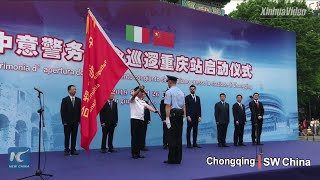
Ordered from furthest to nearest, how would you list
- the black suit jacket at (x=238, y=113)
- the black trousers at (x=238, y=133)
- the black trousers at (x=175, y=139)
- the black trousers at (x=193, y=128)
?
the black trousers at (x=238, y=133) < the black suit jacket at (x=238, y=113) < the black trousers at (x=193, y=128) < the black trousers at (x=175, y=139)

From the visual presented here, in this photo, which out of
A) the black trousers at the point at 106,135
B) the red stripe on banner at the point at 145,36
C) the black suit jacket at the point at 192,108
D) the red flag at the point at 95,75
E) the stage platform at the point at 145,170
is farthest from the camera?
the red stripe on banner at the point at 145,36

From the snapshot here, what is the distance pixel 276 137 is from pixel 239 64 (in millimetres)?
2522

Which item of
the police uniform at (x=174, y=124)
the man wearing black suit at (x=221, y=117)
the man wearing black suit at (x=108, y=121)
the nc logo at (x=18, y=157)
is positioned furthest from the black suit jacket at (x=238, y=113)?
the nc logo at (x=18, y=157)

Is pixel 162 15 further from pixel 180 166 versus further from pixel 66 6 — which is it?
pixel 180 166

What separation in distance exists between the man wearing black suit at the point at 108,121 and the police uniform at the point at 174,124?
195cm

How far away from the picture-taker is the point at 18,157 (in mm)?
4445

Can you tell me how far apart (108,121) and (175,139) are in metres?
2.05

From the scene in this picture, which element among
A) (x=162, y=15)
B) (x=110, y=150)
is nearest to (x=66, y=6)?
(x=162, y=15)

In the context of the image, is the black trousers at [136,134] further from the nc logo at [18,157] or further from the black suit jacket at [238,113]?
the black suit jacket at [238,113]

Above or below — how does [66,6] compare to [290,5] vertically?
below

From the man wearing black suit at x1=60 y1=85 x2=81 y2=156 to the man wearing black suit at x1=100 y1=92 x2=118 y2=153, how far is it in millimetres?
553

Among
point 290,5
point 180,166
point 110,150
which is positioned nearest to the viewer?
point 180,166

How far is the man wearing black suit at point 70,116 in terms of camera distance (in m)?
6.89

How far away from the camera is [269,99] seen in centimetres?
1115
